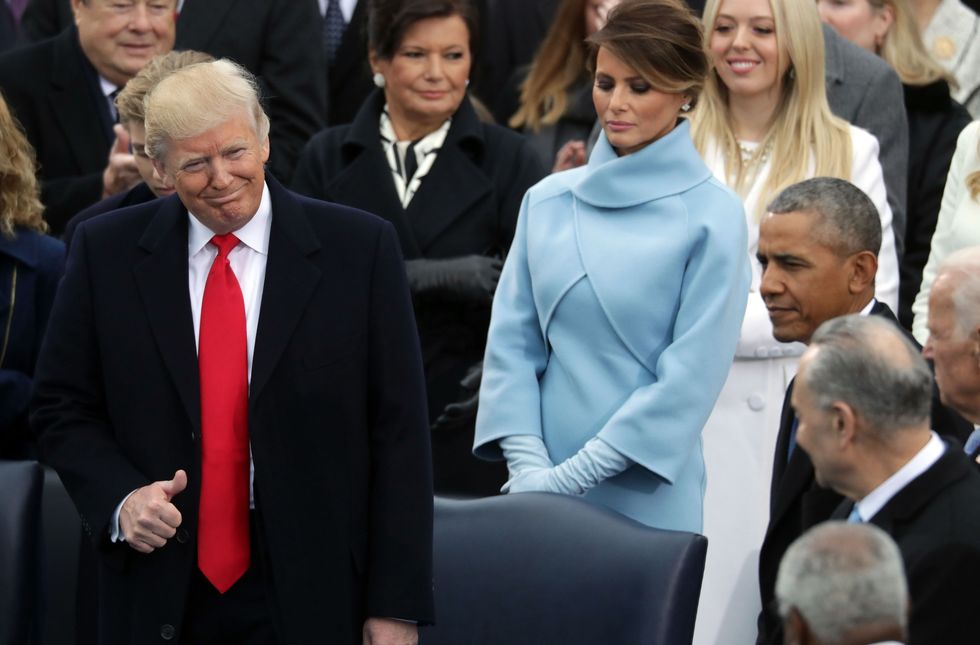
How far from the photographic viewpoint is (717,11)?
5.14 metres

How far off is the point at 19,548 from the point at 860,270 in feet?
6.40

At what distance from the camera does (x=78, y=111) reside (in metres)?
5.80

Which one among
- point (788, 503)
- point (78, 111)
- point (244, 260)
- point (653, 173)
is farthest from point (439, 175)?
point (788, 503)

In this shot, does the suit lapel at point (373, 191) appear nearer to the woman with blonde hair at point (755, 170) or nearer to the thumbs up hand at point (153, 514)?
the woman with blonde hair at point (755, 170)

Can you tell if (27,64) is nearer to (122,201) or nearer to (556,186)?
(122,201)

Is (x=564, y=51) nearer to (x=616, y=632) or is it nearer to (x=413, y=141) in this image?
(x=413, y=141)

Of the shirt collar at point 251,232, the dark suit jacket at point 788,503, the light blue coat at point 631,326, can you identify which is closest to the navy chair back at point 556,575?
the dark suit jacket at point 788,503

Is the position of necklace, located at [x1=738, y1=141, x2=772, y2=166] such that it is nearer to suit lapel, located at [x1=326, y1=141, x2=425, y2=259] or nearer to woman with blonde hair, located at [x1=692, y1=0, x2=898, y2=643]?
woman with blonde hair, located at [x1=692, y1=0, x2=898, y2=643]

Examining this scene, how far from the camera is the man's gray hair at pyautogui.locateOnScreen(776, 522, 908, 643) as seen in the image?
249 cm

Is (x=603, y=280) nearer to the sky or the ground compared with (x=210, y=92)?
nearer to the ground

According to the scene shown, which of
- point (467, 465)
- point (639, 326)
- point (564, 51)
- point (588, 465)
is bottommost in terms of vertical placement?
point (467, 465)

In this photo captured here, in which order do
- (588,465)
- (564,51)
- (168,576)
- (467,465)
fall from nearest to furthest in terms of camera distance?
1. (168,576)
2. (588,465)
3. (467,465)
4. (564,51)

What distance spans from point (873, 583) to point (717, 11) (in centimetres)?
293

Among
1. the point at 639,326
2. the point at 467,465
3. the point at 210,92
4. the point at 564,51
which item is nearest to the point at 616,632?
the point at 639,326
